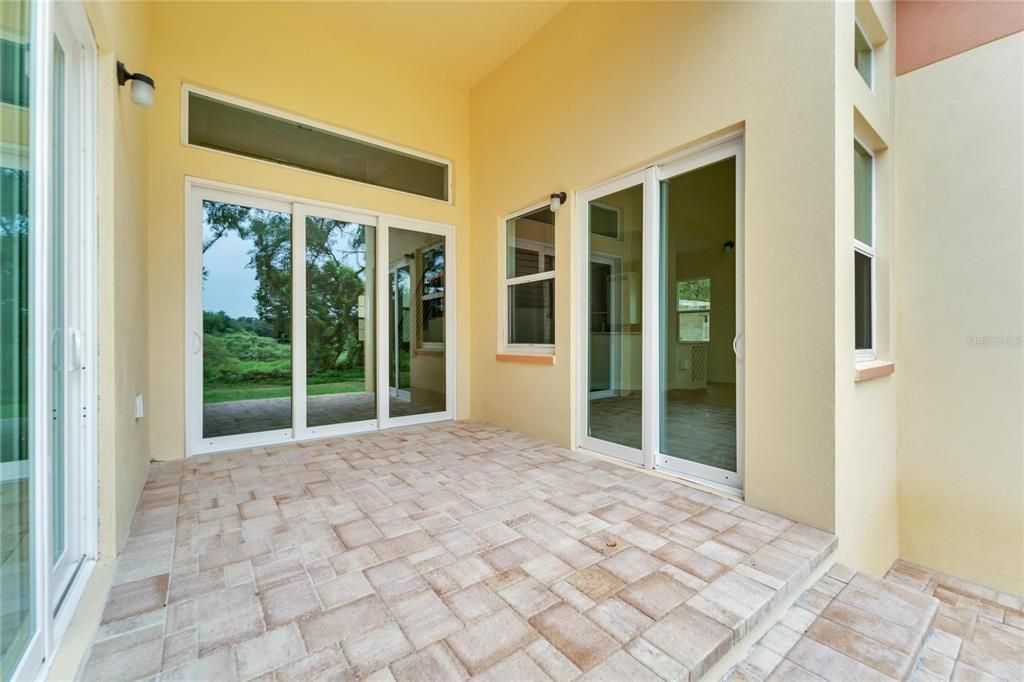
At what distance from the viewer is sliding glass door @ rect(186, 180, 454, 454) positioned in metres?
3.65

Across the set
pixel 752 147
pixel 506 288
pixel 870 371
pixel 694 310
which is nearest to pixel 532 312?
pixel 506 288

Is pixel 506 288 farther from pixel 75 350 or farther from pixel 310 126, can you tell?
pixel 75 350

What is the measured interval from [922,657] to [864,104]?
307 centimetres

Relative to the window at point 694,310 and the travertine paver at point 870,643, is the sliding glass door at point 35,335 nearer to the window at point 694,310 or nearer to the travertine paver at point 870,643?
the travertine paver at point 870,643

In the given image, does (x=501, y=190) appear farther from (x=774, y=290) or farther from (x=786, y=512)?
(x=786, y=512)

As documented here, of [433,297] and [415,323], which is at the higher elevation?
[433,297]

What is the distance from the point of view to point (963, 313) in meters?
3.10

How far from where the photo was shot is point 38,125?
1.25m

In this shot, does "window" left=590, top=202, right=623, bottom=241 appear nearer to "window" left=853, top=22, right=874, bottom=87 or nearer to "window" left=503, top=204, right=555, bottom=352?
"window" left=503, top=204, right=555, bottom=352

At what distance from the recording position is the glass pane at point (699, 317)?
2789 mm

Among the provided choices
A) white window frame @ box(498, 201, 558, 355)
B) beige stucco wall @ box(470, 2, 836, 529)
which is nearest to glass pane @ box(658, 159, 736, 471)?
beige stucco wall @ box(470, 2, 836, 529)

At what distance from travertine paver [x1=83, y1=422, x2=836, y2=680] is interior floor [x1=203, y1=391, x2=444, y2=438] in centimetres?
74

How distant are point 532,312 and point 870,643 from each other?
3326 millimetres

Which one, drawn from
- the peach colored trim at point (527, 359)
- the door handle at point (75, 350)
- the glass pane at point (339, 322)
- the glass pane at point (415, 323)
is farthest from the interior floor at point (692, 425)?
the door handle at point (75, 350)
